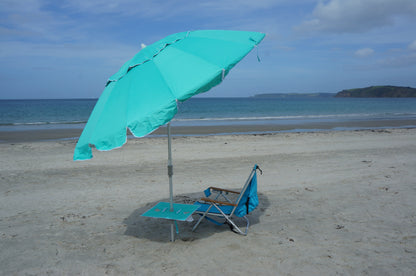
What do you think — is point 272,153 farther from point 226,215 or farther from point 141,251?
point 141,251

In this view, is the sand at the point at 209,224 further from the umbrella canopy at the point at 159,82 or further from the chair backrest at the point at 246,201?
the umbrella canopy at the point at 159,82

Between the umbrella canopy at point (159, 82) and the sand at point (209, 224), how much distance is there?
1.41 m

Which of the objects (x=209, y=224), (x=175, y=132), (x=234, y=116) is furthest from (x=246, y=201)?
(x=234, y=116)

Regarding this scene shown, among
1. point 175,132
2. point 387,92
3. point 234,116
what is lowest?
point 175,132

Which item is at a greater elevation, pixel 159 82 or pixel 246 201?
pixel 159 82

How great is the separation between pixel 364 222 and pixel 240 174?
3267 millimetres

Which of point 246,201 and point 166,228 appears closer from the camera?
point 246,201

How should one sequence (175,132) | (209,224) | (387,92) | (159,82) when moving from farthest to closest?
(387,92), (175,132), (209,224), (159,82)

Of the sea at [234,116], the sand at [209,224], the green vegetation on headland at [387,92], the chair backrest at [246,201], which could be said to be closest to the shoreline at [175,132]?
the sea at [234,116]

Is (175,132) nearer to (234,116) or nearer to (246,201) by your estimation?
(246,201)

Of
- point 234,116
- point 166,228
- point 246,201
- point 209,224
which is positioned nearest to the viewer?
point 246,201

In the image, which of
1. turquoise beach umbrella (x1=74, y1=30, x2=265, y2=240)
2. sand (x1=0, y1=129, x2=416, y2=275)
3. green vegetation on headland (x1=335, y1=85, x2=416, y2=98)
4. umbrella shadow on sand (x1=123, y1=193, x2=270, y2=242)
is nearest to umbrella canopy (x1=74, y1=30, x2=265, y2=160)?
turquoise beach umbrella (x1=74, y1=30, x2=265, y2=240)

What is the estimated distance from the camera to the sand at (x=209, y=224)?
332cm

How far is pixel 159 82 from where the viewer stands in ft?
10.4
